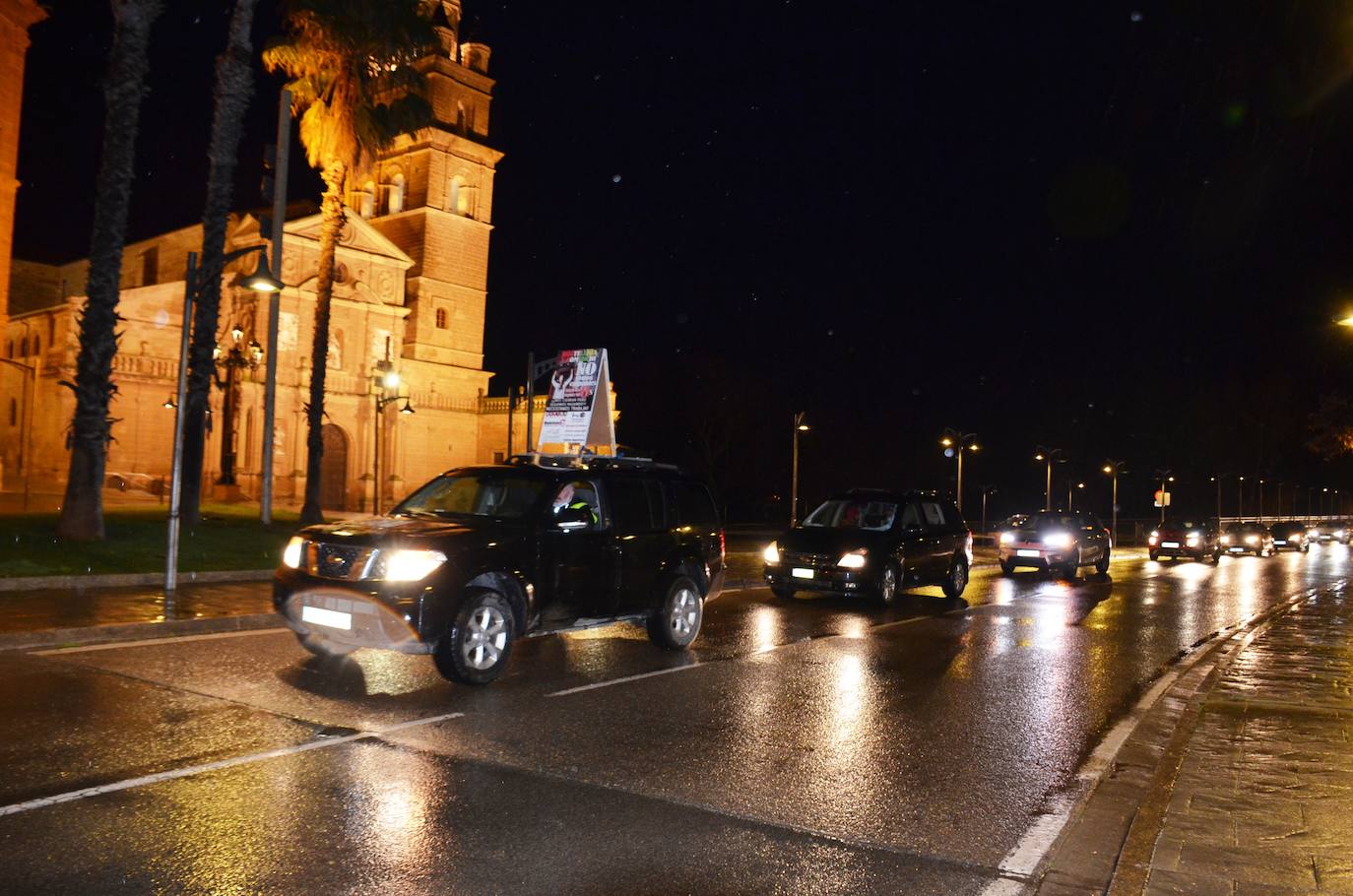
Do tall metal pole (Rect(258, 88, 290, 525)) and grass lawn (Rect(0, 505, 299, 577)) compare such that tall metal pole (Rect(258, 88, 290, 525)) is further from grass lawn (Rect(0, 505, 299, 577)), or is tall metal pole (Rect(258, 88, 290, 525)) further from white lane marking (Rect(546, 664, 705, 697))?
white lane marking (Rect(546, 664, 705, 697))

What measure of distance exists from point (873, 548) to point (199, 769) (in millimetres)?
11502

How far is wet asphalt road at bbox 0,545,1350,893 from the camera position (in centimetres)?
464

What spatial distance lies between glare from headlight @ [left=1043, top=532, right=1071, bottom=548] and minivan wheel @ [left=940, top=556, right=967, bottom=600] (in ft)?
22.2

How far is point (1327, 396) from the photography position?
868 inches

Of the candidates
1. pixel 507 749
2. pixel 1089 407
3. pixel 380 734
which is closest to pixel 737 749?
pixel 507 749

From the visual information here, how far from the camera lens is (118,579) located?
1466 centimetres

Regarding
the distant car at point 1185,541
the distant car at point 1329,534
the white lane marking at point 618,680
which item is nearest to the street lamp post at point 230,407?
the white lane marking at point 618,680

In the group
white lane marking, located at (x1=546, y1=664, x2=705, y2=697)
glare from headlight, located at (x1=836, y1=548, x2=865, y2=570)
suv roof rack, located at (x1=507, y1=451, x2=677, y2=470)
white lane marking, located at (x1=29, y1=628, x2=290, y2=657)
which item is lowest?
white lane marking, located at (x1=29, y1=628, x2=290, y2=657)

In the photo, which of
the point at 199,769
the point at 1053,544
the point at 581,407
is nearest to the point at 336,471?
the point at 581,407

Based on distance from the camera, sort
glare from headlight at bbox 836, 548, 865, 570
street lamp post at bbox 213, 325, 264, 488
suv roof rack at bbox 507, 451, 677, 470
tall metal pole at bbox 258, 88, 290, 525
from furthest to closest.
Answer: street lamp post at bbox 213, 325, 264, 488 < tall metal pole at bbox 258, 88, 290, 525 < glare from headlight at bbox 836, 548, 865, 570 < suv roof rack at bbox 507, 451, 677, 470

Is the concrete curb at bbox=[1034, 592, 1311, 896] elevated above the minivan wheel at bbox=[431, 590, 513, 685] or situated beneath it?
situated beneath

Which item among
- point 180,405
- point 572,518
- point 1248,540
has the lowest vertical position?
point 1248,540

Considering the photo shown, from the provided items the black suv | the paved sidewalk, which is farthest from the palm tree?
the paved sidewalk

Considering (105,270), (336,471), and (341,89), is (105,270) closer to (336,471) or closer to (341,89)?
(341,89)
